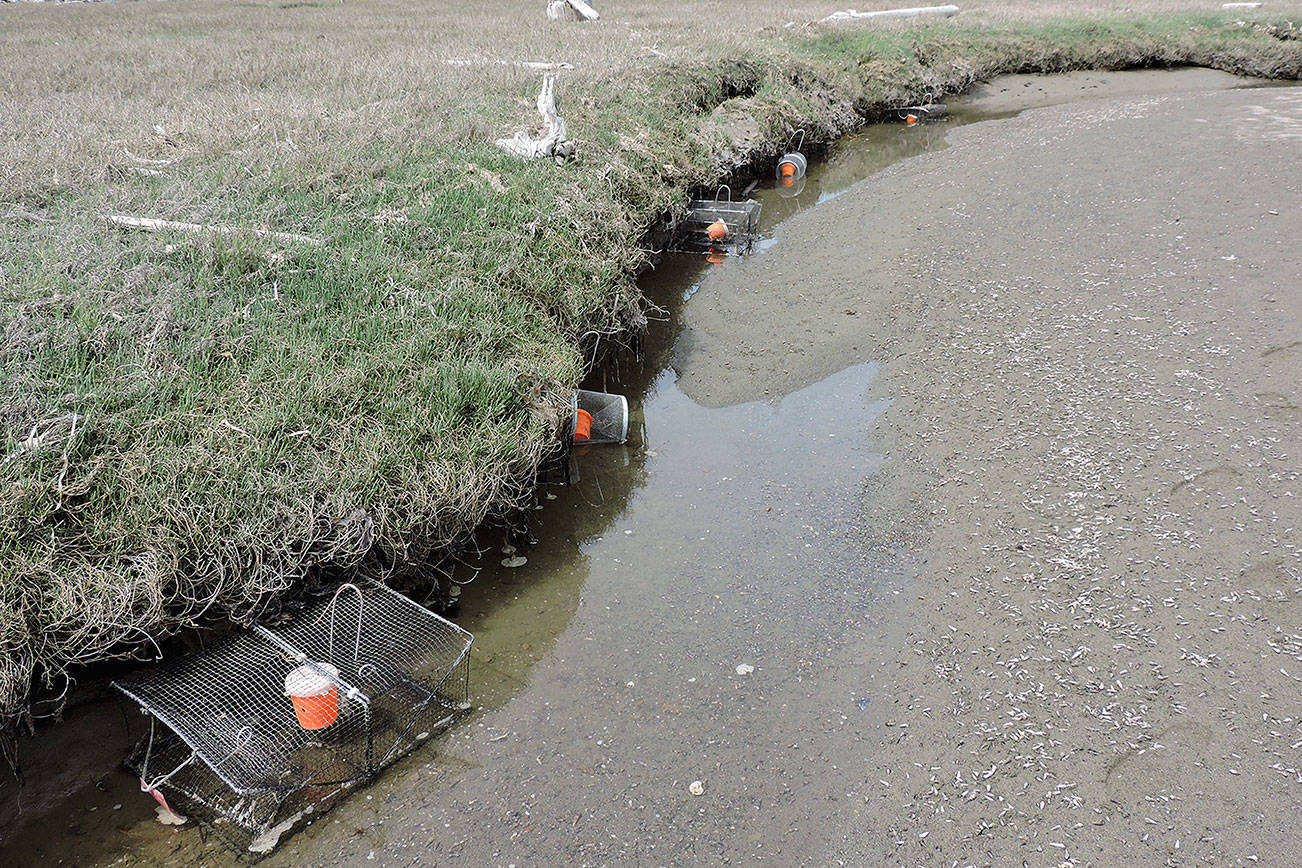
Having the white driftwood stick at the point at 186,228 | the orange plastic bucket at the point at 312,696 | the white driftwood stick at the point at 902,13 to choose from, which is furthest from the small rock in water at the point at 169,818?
the white driftwood stick at the point at 902,13

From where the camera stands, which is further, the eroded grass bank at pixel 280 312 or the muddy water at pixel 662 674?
the eroded grass bank at pixel 280 312

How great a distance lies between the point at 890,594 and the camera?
5266 mm

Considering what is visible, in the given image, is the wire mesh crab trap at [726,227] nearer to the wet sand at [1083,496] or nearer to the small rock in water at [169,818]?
the wet sand at [1083,496]

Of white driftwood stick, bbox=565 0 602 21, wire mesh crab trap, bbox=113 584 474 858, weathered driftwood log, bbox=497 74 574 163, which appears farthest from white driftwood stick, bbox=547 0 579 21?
wire mesh crab trap, bbox=113 584 474 858

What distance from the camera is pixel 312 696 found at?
4094 millimetres

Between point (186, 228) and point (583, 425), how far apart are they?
11.1 ft

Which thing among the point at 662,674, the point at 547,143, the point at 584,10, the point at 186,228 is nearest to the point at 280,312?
the point at 186,228

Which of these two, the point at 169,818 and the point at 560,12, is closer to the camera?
the point at 169,818

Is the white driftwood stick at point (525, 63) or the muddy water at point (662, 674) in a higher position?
the white driftwood stick at point (525, 63)

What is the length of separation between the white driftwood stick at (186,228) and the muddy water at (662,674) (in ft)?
9.44

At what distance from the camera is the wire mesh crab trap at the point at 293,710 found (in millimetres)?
3953

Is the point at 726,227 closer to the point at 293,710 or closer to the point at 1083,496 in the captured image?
the point at 1083,496

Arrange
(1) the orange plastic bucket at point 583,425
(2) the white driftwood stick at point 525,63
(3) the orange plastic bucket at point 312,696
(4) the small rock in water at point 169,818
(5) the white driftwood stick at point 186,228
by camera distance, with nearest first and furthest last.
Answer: (4) the small rock in water at point 169,818, (3) the orange plastic bucket at point 312,696, (5) the white driftwood stick at point 186,228, (1) the orange plastic bucket at point 583,425, (2) the white driftwood stick at point 525,63

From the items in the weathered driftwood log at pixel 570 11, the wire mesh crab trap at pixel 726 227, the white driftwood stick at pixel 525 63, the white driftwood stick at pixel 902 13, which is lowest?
the wire mesh crab trap at pixel 726 227
